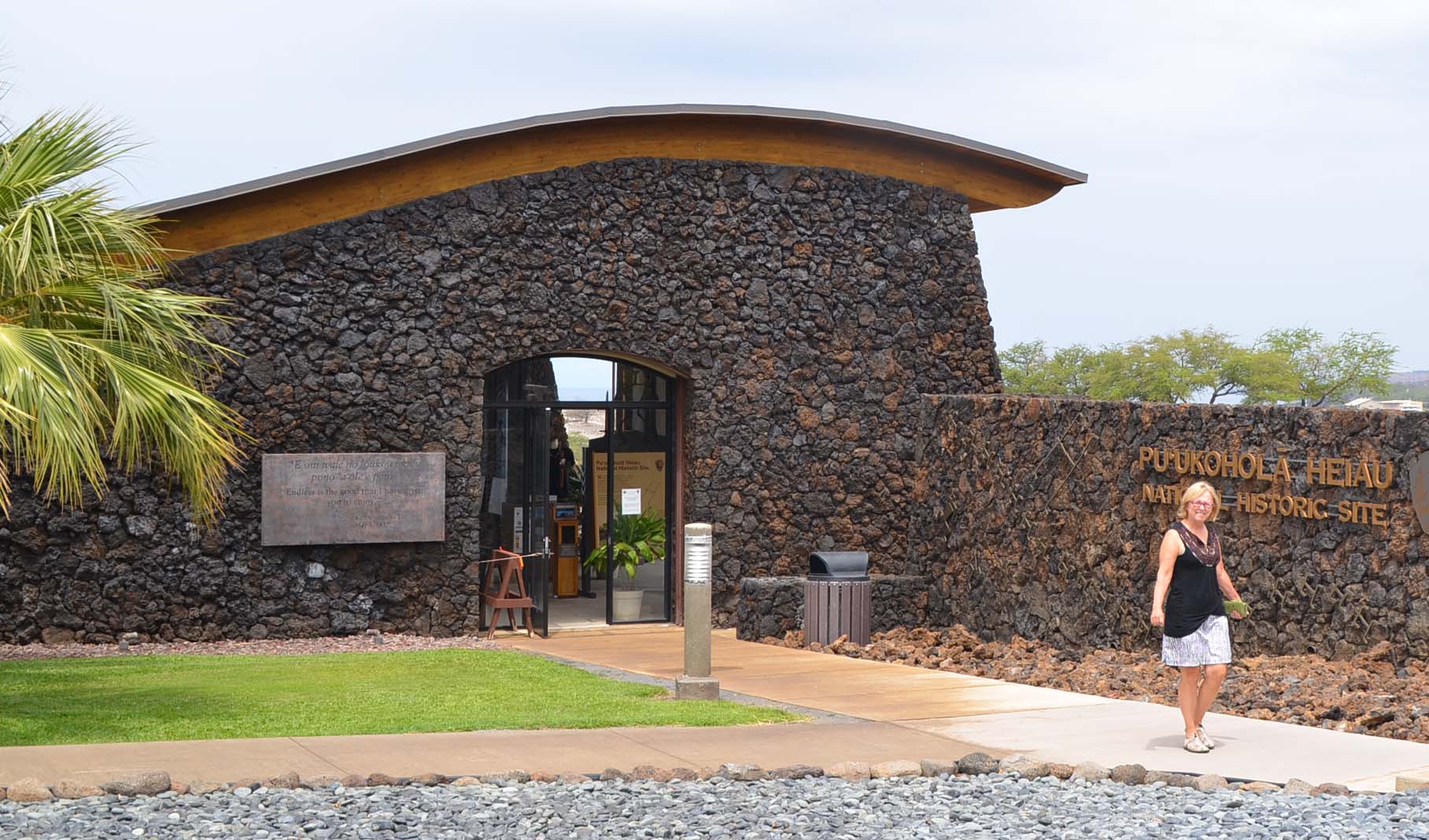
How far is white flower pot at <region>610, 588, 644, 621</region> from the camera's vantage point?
17.2 metres

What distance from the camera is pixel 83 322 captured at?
1028cm

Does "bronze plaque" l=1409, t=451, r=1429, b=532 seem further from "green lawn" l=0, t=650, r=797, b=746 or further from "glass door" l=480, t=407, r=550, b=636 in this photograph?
"glass door" l=480, t=407, r=550, b=636

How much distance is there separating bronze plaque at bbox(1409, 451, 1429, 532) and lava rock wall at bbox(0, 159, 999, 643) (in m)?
6.87

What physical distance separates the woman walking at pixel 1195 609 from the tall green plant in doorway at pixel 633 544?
9.14 metres

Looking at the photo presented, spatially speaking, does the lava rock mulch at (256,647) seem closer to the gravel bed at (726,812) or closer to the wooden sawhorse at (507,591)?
the wooden sawhorse at (507,591)

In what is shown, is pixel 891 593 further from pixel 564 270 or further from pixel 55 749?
pixel 55 749

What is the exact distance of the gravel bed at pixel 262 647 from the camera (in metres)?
14.4

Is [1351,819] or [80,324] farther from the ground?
[80,324]

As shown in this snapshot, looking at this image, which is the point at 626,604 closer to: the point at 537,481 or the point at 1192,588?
the point at 537,481

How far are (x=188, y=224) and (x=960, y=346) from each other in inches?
336

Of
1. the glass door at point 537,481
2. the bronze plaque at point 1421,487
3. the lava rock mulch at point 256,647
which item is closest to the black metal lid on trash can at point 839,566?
the glass door at point 537,481

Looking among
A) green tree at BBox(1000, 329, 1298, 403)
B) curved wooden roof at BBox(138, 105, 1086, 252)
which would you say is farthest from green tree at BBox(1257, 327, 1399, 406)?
curved wooden roof at BBox(138, 105, 1086, 252)

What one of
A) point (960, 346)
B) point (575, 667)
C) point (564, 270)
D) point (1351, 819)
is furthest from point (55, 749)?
point (960, 346)

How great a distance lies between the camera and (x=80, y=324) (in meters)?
10.3
